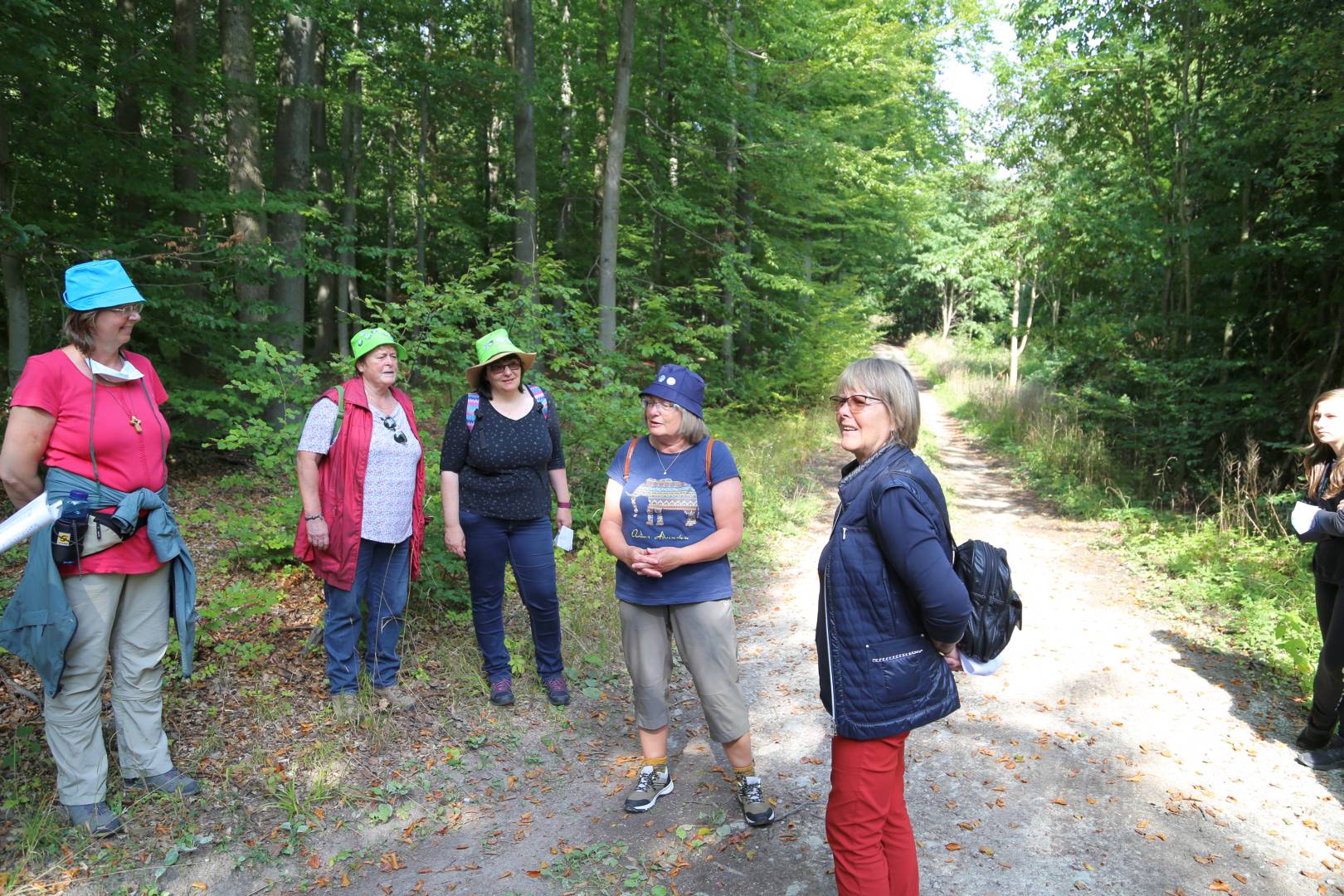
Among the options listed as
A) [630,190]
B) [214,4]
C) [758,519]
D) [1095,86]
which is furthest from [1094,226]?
[214,4]

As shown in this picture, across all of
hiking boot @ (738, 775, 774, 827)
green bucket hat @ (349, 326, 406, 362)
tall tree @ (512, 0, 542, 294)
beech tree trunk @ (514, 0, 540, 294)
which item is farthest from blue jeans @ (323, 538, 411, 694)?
tall tree @ (512, 0, 542, 294)

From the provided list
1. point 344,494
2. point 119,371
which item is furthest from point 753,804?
point 119,371

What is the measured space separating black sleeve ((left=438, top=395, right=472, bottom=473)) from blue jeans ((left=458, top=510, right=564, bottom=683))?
263 mm

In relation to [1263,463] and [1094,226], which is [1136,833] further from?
[1094,226]

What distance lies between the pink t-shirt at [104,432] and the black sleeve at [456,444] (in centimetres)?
130

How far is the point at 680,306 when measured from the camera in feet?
52.9

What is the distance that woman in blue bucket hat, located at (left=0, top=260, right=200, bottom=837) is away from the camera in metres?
2.84

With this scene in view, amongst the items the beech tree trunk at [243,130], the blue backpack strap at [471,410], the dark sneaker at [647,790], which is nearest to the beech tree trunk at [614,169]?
the beech tree trunk at [243,130]

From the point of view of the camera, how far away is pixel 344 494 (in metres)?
3.84

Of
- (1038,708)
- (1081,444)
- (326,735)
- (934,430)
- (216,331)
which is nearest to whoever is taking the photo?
(326,735)

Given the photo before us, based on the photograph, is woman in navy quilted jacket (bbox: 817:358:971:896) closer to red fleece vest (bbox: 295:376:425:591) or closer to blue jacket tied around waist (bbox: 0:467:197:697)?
red fleece vest (bbox: 295:376:425:591)

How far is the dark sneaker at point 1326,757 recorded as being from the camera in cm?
386

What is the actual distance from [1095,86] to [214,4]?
12.7 metres

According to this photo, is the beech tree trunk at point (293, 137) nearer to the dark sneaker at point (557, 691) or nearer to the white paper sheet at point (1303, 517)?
the dark sneaker at point (557, 691)
